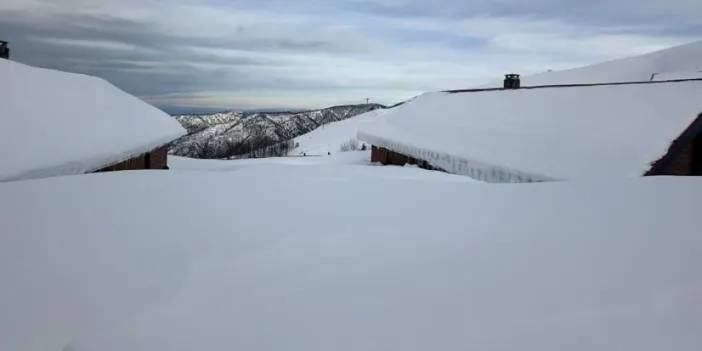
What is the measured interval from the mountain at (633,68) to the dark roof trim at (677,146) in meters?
56.3

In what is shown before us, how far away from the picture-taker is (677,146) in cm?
1041

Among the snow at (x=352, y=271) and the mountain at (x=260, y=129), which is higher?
the mountain at (x=260, y=129)

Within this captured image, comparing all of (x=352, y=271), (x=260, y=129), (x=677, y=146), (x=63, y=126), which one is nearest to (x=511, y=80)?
(x=677, y=146)

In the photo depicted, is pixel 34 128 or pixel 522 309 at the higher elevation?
pixel 34 128

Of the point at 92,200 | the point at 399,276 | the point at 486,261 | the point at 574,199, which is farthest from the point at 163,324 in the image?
the point at 574,199

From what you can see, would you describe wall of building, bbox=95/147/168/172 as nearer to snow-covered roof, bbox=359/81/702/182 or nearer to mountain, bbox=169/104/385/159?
snow-covered roof, bbox=359/81/702/182

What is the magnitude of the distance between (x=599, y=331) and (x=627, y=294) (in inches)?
18.9

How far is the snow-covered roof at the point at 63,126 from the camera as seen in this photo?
8.30 meters

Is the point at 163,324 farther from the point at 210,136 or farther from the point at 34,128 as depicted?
the point at 210,136

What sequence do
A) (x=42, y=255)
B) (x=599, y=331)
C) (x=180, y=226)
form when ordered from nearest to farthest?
(x=599, y=331) < (x=42, y=255) < (x=180, y=226)

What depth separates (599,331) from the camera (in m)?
2.09

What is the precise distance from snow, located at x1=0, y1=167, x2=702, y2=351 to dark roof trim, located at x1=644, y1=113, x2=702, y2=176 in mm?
5761

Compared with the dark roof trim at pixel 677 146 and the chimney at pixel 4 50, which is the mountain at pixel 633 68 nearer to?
the dark roof trim at pixel 677 146

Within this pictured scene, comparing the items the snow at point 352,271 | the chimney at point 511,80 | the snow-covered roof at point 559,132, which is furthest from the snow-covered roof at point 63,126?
the chimney at point 511,80
